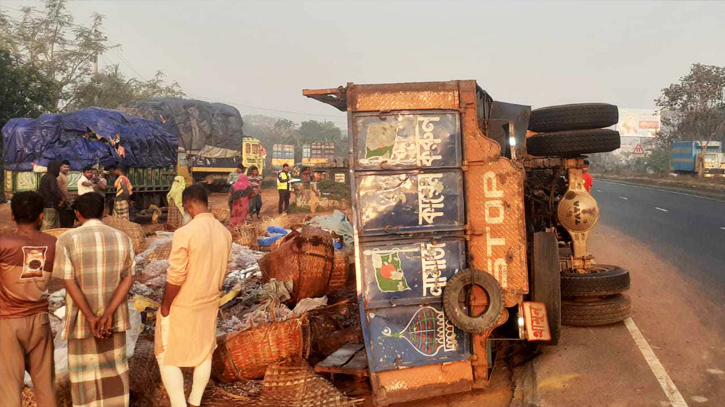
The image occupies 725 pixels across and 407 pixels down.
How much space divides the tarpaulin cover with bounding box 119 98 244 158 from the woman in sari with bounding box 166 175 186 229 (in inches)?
614

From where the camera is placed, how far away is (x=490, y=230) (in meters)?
4.93

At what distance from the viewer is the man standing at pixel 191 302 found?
4375 millimetres

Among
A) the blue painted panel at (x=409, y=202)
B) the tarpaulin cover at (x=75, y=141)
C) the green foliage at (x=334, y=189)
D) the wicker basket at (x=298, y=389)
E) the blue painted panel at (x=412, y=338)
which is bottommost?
the wicker basket at (x=298, y=389)

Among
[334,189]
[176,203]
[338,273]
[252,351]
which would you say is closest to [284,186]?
[176,203]

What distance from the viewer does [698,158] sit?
124 ft

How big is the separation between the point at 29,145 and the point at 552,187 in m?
14.3

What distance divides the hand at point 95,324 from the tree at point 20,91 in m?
21.0

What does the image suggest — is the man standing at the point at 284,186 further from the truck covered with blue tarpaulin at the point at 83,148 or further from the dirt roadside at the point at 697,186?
the dirt roadside at the point at 697,186

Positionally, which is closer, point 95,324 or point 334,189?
point 95,324

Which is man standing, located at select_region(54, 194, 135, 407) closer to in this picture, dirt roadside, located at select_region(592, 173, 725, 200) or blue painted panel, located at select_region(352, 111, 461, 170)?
blue painted panel, located at select_region(352, 111, 461, 170)

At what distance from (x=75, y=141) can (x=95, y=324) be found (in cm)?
1383

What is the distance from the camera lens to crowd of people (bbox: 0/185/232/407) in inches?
159

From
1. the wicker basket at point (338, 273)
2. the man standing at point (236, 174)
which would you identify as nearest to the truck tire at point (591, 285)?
the wicker basket at point (338, 273)

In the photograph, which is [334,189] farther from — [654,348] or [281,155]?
[654,348]
